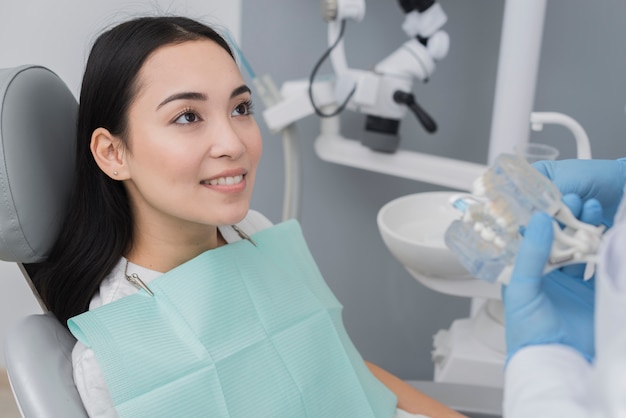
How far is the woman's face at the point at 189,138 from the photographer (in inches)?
40.9

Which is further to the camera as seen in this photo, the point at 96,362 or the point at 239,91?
the point at 239,91

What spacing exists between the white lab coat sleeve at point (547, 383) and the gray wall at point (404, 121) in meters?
1.10

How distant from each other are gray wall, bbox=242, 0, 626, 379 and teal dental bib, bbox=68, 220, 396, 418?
825 mm

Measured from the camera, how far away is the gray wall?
179cm

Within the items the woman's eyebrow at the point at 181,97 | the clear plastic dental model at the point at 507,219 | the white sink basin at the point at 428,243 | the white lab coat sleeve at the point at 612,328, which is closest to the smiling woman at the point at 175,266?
the woman's eyebrow at the point at 181,97

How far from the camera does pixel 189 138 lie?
1.04 meters

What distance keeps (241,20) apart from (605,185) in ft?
4.05

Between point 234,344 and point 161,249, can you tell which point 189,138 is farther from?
point 234,344

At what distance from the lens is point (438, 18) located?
1.56 metres

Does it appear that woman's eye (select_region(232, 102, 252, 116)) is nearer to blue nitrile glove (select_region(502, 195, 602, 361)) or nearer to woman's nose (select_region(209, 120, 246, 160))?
woman's nose (select_region(209, 120, 246, 160))

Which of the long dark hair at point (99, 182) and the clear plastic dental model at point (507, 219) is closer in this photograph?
the clear plastic dental model at point (507, 219)

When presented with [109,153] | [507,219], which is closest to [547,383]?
[507,219]

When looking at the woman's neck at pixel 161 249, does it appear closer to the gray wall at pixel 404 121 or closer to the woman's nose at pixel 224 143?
the woman's nose at pixel 224 143

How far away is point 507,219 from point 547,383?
20 cm
